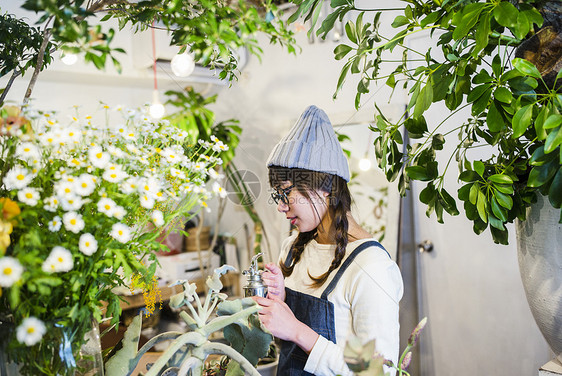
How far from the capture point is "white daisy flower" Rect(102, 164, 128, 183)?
56cm

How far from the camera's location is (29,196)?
0.53 m

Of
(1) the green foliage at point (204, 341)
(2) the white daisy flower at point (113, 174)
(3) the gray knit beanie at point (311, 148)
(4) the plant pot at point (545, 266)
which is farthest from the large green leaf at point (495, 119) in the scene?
(2) the white daisy flower at point (113, 174)

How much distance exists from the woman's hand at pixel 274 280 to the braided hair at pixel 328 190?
0.08 metres

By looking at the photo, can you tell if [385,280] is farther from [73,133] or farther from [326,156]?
[73,133]

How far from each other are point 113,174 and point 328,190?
60 centimetres

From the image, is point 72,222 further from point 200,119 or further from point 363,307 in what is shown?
point 200,119

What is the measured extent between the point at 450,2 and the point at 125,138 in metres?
0.64

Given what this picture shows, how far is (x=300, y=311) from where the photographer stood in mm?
1057

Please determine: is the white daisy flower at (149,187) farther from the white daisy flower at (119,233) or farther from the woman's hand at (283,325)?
the woman's hand at (283,325)

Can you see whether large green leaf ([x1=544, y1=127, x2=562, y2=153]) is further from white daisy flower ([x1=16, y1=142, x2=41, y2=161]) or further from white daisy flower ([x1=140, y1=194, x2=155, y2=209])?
white daisy flower ([x1=16, y1=142, x2=41, y2=161])

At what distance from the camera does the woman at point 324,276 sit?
913 millimetres

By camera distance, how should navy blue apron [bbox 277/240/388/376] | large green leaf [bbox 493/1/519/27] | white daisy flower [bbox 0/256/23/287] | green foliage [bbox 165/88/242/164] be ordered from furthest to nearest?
green foliage [bbox 165/88/242/164], navy blue apron [bbox 277/240/388/376], large green leaf [bbox 493/1/519/27], white daisy flower [bbox 0/256/23/287]

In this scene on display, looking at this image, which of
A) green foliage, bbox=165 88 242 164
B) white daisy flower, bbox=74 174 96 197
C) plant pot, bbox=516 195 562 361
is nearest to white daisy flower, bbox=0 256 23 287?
white daisy flower, bbox=74 174 96 197

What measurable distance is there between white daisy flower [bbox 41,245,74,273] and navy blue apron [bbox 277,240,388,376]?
24.7 inches
